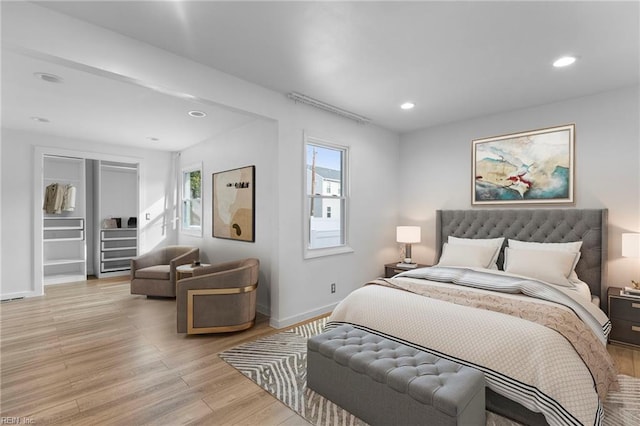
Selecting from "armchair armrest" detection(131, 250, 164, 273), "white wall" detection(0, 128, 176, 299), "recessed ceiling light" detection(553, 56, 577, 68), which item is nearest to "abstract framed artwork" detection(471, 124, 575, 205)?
"recessed ceiling light" detection(553, 56, 577, 68)

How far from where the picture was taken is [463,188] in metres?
4.49

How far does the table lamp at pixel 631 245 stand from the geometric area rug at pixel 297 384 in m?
1.22

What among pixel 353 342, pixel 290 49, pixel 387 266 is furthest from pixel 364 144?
pixel 353 342

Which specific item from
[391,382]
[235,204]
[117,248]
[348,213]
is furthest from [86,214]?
[391,382]

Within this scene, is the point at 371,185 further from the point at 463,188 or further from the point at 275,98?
the point at 275,98

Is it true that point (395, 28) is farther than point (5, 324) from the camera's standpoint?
No

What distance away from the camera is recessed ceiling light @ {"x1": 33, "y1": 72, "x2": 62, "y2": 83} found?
115 inches

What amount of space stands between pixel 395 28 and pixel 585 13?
A: 4.29 feet

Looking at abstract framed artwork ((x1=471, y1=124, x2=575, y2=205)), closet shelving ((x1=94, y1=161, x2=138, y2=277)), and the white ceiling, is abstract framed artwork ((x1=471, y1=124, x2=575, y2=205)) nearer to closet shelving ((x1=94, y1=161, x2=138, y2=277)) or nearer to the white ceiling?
the white ceiling

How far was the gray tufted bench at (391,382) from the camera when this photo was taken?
162 cm

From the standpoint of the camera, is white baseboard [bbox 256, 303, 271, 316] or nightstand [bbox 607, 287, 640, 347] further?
white baseboard [bbox 256, 303, 271, 316]

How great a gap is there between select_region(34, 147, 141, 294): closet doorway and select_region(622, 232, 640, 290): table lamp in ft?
24.6

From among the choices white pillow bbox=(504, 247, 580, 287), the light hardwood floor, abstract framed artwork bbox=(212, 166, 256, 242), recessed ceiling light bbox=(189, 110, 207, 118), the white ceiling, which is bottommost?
the light hardwood floor

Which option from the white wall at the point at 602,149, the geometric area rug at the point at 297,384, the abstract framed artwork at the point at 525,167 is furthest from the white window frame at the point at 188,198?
the abstract framed artwork at the point at 525,167
